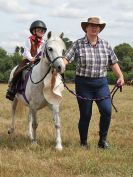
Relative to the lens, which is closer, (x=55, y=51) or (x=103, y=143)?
(x=55, y=51)

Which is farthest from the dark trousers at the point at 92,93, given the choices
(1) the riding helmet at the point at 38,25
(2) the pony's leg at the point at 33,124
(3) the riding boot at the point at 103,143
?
(1) the riding helmet at the point at 38,25

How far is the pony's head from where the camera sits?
7.59m

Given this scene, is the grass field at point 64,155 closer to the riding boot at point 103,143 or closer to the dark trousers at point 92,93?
the riding boot at point 103,143

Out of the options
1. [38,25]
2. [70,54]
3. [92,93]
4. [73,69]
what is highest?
[38,25]

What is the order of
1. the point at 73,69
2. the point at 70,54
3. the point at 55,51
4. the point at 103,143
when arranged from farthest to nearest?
the point at 73,69 → the point at 103,143 → the point at 70,54 → the point at 55,51

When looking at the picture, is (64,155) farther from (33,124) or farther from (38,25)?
(38,25)

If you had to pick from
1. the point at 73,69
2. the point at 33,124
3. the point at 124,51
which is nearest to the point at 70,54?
the point at 33,124

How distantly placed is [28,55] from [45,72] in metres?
0.93

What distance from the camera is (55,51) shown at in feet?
25.6

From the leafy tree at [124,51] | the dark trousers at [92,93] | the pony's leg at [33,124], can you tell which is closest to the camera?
the dark trousers at [92,93]

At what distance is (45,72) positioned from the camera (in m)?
8.42

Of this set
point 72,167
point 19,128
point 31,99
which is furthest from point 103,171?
point 19,128

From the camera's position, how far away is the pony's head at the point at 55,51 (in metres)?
7.59

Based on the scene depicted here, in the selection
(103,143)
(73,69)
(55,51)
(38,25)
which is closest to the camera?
(55,51)
